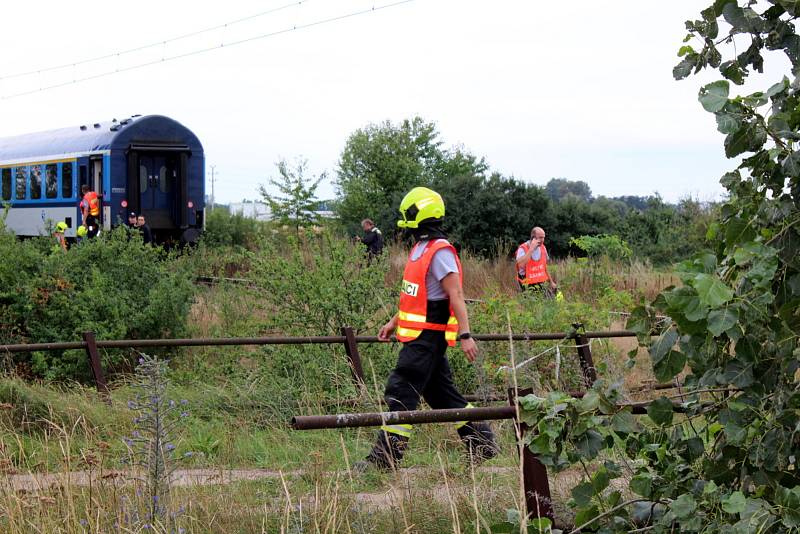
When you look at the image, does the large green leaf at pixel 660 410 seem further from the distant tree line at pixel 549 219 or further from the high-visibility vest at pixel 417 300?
the distant tree line at pixel 549 219

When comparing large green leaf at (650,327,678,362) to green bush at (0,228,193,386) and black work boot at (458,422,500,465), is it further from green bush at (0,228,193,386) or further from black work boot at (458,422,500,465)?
green bush at (0,228,193,386)

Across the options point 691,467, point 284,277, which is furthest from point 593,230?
point 691,467

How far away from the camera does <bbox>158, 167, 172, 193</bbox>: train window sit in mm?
24664

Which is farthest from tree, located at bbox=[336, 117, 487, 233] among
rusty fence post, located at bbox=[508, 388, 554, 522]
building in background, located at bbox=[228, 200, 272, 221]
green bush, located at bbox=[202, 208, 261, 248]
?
rusty fence post, located at bbox=[508, 388, 554, 522]

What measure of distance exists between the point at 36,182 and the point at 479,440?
22555mm

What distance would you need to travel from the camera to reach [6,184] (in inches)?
1103

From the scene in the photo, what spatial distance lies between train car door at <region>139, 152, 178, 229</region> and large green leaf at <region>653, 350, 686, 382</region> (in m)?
21.9

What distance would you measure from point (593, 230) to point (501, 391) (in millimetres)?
27019

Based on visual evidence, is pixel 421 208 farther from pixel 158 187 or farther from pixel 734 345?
pixel 158 187

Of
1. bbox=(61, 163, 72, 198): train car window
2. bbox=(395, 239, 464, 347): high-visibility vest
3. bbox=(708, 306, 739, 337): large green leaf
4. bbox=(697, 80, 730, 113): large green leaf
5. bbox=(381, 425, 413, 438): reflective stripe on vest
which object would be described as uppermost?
bbox=(61, 163, 72, 198): train car window

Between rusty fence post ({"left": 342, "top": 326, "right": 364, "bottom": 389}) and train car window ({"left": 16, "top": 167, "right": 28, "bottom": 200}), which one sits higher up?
train car window ({"left": 16, "top": 167, "right": 28, "bottom": 200})

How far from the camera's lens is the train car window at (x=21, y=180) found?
2684 centimetres

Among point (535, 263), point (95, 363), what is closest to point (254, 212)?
point (535, 263)

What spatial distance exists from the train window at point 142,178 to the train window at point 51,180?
2.51m
